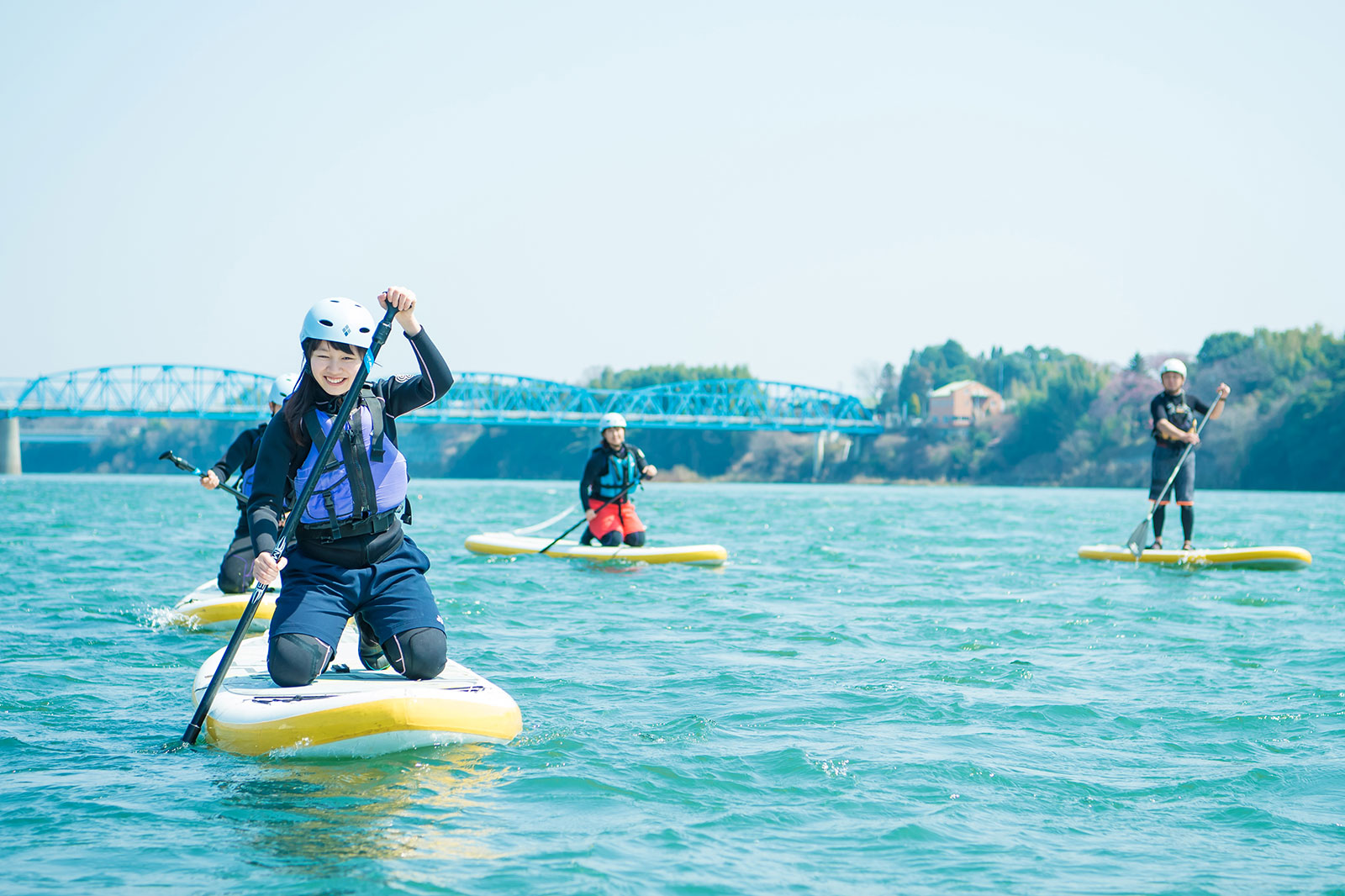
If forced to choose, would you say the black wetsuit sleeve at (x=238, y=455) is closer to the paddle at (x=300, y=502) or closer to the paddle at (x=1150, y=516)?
the paddle at (x=300, y=502)

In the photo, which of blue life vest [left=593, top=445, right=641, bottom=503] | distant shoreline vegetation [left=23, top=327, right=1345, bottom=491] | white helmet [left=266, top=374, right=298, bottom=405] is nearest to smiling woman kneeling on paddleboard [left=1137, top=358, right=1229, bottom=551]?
blue life vest [left=593, top=445, right=641, bottom=503]

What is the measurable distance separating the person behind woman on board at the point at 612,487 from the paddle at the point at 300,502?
750 cm

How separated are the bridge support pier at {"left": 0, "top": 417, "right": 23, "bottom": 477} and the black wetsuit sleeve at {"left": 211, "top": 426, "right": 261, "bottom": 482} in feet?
266

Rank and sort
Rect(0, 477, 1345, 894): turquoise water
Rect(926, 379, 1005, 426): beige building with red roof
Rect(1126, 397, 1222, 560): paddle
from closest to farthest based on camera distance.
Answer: Rect(0, 477, 1345, 894): turquoise water → Rect(1126, 397, 1222, 560): paddle → Rect(926, 379, 1005, 426): beige building with red roof

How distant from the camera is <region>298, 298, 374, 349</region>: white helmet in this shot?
4922mm

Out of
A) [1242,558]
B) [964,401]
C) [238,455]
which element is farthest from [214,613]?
[964,401]

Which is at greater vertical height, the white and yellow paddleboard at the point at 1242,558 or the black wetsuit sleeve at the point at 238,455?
the black wetsuit sleeve at the point at 238,455

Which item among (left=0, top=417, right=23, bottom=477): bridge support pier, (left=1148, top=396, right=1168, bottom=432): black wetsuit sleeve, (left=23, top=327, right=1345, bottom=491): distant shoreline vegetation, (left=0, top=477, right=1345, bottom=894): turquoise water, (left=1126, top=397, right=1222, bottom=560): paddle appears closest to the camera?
(left=0, top=477, right=1345, bottom=894): turquoise water

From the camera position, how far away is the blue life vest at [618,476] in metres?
13.1

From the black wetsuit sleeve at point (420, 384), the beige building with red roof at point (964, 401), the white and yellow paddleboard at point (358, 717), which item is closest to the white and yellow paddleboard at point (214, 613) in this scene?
the white and yellow paddleboard at point (358, 717)

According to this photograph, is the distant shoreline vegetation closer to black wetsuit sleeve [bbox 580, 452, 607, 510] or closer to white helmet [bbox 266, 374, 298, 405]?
black wetsuit sleeve [bbox 580, 452, 607, 510]

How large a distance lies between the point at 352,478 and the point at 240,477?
→ 395 cm

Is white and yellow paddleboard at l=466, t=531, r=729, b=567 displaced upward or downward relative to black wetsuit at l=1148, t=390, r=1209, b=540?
downward

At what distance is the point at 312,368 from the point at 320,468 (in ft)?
1.45
